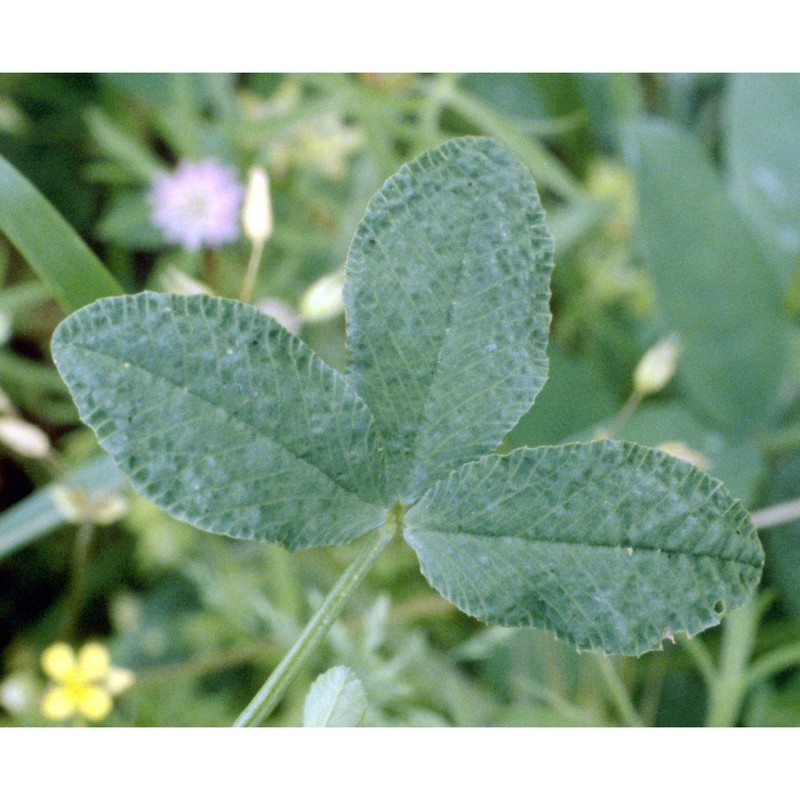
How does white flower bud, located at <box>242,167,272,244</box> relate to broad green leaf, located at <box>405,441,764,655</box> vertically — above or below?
above

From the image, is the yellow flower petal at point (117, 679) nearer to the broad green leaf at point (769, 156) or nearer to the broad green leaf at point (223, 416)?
the broad green leaf at point (223, 416)

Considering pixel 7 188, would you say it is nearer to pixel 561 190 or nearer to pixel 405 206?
pixel 405 206

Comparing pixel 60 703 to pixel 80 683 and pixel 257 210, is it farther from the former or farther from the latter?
pixel 257 210

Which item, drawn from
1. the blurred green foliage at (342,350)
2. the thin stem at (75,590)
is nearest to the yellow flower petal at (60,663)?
the blurred green foliage at (342,350)

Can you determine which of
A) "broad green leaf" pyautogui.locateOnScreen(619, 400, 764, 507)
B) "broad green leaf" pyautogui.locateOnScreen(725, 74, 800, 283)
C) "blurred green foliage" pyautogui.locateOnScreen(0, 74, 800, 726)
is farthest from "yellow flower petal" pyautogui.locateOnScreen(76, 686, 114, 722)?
"broad green leaf" pyautogui.locateOnScreen(725, 74, 800, 283)

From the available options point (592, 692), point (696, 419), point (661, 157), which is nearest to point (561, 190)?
point (661, 157)

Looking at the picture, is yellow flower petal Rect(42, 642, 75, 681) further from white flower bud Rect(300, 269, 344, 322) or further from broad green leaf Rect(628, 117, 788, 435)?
broad green leaf Rect(628, 117, 788, 435)
